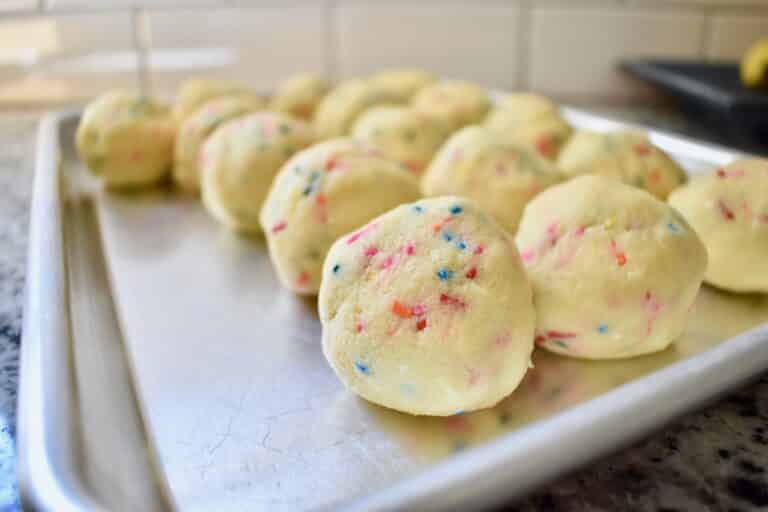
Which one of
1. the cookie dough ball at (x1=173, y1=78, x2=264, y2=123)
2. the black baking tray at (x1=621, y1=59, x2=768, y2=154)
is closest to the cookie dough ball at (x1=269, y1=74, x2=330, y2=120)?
the cookie dough ball at (x1=173, y1=78, x2=264, y2=123)

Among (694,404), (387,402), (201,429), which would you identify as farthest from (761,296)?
(201,429)

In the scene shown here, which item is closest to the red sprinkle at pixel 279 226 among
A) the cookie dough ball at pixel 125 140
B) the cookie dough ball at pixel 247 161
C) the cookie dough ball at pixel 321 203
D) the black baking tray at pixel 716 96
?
the cookie dough ball at pixel 321 203

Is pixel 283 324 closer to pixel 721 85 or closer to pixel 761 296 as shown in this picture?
pixel 761 296

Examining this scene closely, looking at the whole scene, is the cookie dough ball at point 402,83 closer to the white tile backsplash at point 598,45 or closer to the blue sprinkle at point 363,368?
the white tile backsplash at point 598,45

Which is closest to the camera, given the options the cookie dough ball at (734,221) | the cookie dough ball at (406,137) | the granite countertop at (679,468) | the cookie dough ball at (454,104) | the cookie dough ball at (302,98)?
the granite countertop at (679,468)

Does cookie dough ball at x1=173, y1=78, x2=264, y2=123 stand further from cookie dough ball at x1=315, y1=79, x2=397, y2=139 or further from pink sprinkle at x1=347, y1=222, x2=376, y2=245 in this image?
pink sprinkle at x1=347, y1=222, x2=376, y2=245

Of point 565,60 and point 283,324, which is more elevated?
point 565,60
